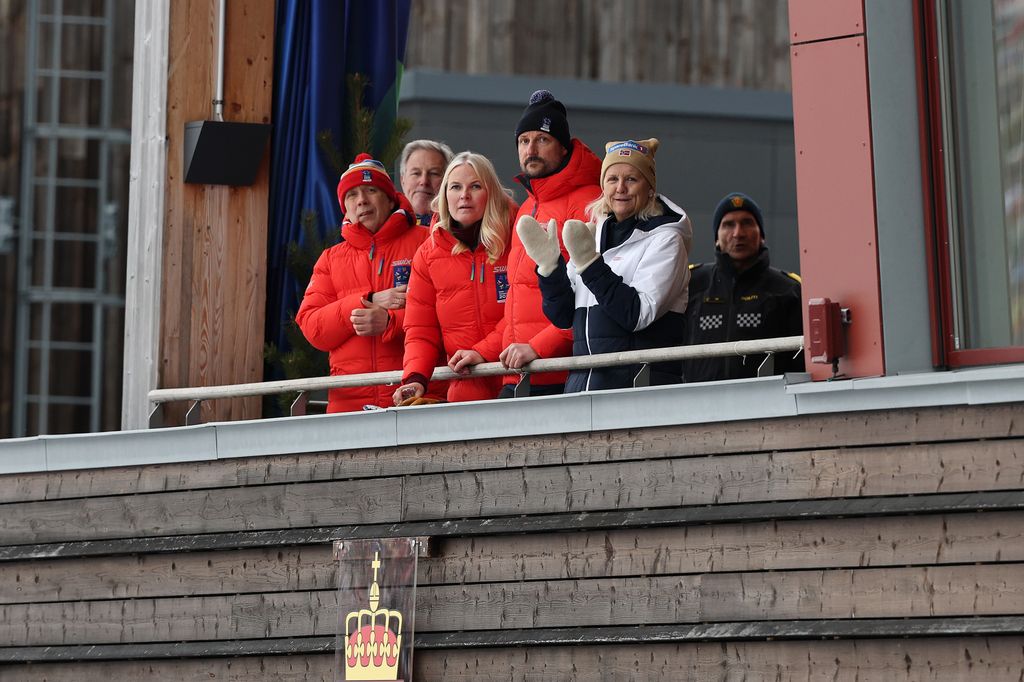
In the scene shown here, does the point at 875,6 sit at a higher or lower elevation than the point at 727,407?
higher

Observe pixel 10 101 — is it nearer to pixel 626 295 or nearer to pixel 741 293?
pixel 741 293

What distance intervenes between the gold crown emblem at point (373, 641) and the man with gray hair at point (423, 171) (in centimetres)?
187

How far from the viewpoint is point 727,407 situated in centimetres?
552

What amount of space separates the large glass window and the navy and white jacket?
983 millimetres

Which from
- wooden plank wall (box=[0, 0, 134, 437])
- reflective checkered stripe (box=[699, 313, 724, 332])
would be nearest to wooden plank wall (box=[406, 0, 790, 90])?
wooden plank wall (box=[0, 0, 134, 437])

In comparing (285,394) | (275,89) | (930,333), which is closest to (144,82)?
(275,89)

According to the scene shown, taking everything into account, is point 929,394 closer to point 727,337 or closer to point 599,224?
point 599,224

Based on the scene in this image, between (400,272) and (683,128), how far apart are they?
804 centimetres

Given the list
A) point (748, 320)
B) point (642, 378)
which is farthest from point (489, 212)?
point (748, 320)

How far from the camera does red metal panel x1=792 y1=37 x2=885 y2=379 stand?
5.30 m

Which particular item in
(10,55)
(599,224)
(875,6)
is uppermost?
(10,55)

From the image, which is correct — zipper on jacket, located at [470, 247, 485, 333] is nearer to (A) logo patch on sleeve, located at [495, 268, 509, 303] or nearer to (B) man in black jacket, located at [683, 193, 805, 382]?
(A) logo patch on sleeve, located at [495, 268, 509, 303]

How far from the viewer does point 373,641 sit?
6.24 meters

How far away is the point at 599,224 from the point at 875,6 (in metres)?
1.21
